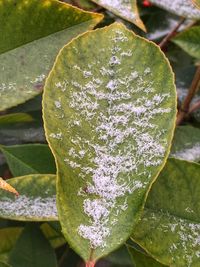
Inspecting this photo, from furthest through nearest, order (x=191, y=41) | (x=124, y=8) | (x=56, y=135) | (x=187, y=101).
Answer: (x=187, y=101), (x=191, y=41), (x=124, y=8), (x=56, y=135)

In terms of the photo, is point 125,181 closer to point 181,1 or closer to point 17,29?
point 17,29

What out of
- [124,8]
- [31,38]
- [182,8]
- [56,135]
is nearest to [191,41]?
[182,8]

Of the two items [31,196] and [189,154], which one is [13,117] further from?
[189,154]

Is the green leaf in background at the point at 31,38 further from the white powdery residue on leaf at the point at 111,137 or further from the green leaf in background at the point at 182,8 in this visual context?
the green leaf in background at the point at 182,8

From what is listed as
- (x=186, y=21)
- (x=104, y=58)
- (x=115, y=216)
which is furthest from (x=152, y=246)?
(x=186, y=21)

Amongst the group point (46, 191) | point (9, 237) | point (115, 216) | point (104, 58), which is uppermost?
point (104, 58)

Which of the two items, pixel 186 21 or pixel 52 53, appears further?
pixel 186 21
